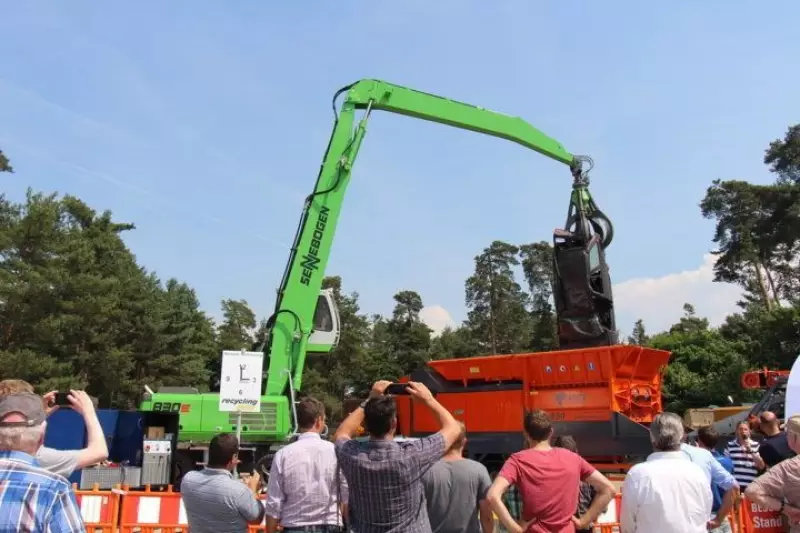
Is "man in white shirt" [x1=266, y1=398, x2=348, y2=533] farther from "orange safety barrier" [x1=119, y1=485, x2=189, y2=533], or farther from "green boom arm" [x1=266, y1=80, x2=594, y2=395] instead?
"green boom arm" [x1=266, y1=80, x2=594, y2=395]

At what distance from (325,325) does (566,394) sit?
439cm

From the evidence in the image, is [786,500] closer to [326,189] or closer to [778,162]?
[326,189]

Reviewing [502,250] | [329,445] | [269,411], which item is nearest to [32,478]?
[329,445]

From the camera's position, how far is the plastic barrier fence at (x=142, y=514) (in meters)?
6.96

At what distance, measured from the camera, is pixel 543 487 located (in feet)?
12.2

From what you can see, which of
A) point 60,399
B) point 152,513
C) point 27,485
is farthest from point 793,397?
point 27,485

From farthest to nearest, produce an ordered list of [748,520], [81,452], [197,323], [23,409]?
[197,323] → [748,520] → [81,452] → [23,409]

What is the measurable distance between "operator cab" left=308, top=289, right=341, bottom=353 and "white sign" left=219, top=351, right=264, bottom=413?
2749 millimetres

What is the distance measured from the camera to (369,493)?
11.2ft

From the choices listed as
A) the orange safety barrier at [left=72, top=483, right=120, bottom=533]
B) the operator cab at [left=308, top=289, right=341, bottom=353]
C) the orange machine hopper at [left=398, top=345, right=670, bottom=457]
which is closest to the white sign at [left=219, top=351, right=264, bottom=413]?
the orange safety barrier at [left=72, top=483, right=120, bottom=533]

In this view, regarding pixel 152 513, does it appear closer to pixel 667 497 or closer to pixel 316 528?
pixel 316 528

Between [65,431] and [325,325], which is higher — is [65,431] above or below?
below

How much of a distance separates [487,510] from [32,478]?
2493 millimetres

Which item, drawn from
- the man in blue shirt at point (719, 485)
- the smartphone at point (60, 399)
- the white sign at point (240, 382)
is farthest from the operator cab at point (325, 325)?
the smartphone at point (60, 399)
